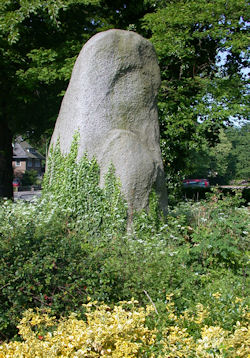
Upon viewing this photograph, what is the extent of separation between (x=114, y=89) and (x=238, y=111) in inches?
223

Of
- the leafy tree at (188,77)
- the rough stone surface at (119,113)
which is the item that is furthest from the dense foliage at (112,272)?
the leafy tree at (188,77)

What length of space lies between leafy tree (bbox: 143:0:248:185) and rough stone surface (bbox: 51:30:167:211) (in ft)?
16.6

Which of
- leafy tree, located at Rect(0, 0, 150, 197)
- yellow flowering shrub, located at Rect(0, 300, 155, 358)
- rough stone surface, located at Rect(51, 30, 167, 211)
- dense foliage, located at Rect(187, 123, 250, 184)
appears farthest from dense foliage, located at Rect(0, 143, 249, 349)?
dense foliage, located at Rect(187, 123, 250, 184)

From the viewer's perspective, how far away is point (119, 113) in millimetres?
6359

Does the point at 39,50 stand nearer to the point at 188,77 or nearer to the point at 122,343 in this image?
the point at 188,77

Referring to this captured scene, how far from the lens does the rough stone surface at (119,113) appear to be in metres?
6.08

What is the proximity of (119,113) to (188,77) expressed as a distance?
813 centimetres

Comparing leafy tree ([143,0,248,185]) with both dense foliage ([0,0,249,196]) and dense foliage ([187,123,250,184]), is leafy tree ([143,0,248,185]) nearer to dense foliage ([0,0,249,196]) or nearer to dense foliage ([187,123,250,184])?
dense foliage ([0,0,249,196])

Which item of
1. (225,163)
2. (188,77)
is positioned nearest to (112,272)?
(188,77)

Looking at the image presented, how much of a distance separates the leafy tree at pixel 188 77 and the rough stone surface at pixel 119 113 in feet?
16.6

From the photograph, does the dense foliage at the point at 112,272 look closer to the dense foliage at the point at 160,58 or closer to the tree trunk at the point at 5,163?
the dense foliage at the point at 160,58

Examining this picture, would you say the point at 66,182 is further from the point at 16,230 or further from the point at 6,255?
the point at 6,255

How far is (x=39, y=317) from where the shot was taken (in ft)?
11.1

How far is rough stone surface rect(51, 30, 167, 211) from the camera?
19.9 feet
